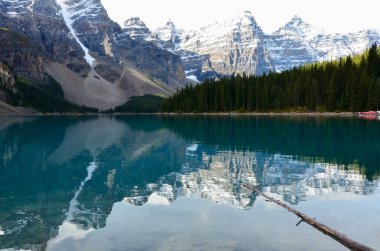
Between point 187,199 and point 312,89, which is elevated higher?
point 312,89

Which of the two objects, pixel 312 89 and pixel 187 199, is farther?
pixel 312 89

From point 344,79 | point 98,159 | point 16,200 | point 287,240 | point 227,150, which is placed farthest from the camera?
point 344,79

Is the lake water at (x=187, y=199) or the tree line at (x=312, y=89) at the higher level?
the tree line at (x=312, y=89)

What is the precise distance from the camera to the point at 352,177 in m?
32.6

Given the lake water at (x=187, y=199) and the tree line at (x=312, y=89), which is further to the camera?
the tree line at (x=312, y=89)

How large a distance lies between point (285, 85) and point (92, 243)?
169 meters

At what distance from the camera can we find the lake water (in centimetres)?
1883

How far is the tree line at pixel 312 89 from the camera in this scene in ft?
459

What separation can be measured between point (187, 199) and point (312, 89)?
139261mm

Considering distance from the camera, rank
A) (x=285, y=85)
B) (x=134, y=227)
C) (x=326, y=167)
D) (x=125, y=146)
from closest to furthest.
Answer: (x=134, y=227)
(x=326, y=167)
(x=125, y=146)
(x=285, y=85)

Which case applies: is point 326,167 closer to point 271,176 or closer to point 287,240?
point 271,176

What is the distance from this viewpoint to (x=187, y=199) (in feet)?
87.4

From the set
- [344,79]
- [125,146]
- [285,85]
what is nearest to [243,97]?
[285,85]

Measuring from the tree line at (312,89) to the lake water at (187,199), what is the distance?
96347 mm
